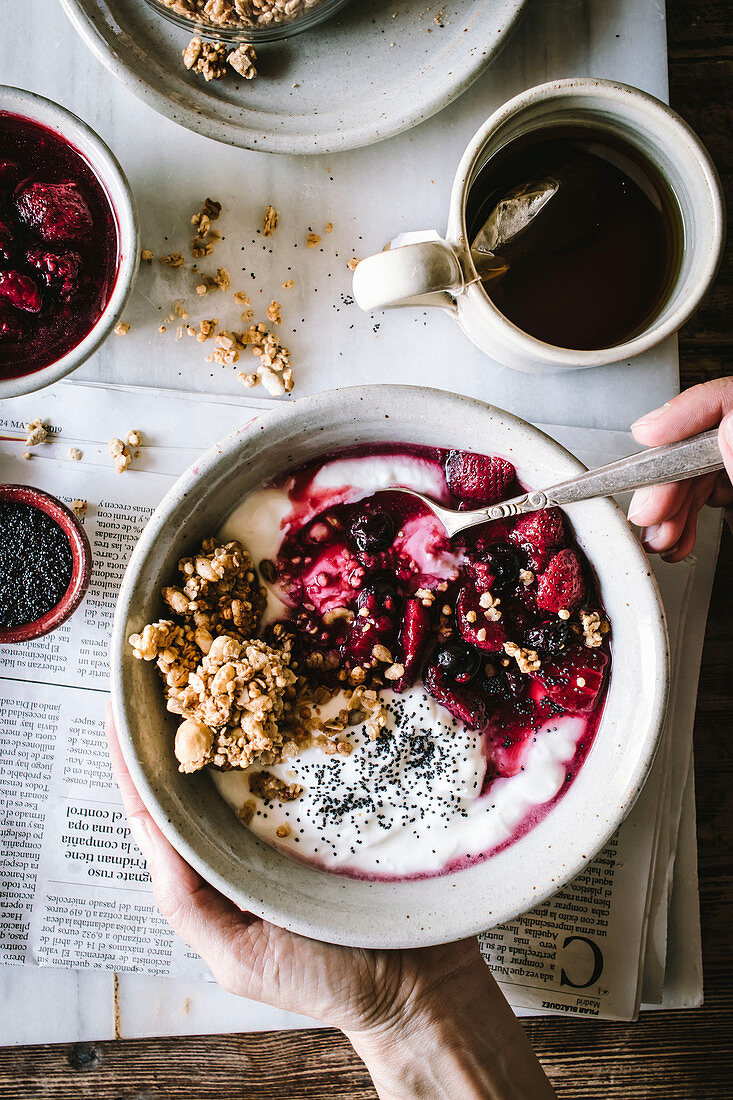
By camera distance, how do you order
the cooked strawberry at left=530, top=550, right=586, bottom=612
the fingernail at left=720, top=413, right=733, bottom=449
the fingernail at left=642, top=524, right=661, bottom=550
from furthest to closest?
the fingernail at left=642, top=524, right=661, bottom=550 < the cooked strawberry at left=530, top=550, right=586, bottom=612 < the fingernail at left=720, top=413, right=733, bottom=449

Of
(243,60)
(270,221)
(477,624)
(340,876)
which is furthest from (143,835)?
(243,60)

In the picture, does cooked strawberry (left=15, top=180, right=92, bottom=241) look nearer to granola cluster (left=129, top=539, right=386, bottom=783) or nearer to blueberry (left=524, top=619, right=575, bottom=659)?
granola cluster (left=129, top=539, right=386, bottom=783)

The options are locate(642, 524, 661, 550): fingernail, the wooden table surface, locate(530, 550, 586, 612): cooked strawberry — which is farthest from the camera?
the wooden table surface

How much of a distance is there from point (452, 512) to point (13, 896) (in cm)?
75

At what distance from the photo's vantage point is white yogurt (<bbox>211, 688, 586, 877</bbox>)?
0.90 m

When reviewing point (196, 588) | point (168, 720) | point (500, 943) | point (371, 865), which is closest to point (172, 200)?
point (196, 588)

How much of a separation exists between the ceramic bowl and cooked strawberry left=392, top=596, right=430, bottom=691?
0.18 metres

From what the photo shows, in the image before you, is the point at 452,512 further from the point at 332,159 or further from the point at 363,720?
the point at 332,159

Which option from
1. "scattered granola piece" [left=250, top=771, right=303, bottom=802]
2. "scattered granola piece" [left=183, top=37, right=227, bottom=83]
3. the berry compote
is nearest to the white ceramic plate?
"scattered granola piece" [left=183, top=37, right=227, bottom=83]

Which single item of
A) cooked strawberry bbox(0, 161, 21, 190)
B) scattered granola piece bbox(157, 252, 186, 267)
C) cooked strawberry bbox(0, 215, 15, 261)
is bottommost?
cooked strawberry bbox(0, 215, 15, 261)

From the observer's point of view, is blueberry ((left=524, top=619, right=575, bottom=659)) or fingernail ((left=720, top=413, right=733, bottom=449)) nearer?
fingernail ((left=720, top=413, right=733, bottom=449))

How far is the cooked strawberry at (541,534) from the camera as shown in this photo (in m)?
0.89

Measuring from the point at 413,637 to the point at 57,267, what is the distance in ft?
1.91

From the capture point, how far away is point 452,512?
2.93 ft
